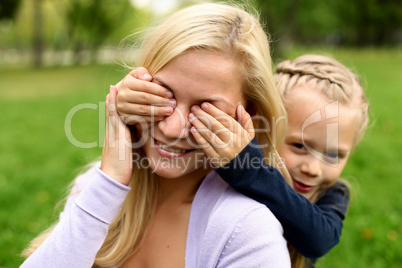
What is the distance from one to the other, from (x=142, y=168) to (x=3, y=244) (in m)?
2.39

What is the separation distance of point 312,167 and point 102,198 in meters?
1.12

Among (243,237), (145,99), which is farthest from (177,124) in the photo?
(243,237)

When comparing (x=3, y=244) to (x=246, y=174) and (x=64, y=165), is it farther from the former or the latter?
(x=246, y=174)

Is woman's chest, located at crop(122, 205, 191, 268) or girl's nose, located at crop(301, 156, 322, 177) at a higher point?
girl's nose, located at crop(301, 156, 322, 177)

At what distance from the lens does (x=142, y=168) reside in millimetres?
2006

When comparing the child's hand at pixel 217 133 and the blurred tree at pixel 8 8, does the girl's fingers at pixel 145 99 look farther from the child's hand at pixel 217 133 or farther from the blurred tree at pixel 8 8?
the blurred tree at pixel 8 8

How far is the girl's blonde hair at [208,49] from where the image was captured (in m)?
1.63

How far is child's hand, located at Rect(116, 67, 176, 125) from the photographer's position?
1.62 meters

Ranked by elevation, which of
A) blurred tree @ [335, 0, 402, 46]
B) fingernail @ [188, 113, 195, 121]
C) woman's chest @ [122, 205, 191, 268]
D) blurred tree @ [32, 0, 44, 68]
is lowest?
blurred tree @ [335, 0, 402, 46]

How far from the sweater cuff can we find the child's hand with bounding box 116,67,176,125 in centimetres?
30

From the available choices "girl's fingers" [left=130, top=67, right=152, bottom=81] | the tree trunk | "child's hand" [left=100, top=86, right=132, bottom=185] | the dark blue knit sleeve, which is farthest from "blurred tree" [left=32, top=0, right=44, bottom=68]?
the dark blue knit sleeve

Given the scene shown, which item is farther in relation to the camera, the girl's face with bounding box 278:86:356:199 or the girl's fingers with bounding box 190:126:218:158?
the girl's face with bounding box 278:86:356:199

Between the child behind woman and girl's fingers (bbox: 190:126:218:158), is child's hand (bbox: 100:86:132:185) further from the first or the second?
the child behind woman

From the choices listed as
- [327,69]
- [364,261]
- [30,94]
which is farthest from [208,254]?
[30,94]
